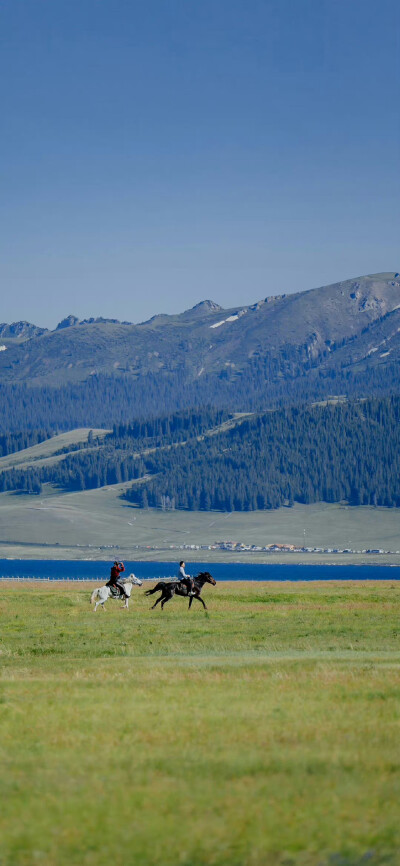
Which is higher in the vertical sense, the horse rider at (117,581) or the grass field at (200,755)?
the grass field at (200,755)

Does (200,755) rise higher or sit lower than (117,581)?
higher

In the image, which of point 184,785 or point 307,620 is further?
point 307,620

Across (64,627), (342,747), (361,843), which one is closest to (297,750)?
(342,747)

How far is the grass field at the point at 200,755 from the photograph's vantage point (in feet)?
41.5

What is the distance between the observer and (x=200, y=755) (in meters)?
16.8

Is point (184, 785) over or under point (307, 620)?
over

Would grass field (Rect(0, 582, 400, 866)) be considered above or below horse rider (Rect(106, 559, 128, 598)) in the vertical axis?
above

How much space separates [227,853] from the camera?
12.3 meters

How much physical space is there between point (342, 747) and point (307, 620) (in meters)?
27.7

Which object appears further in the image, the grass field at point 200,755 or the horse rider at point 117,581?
the horse rider at point 117,581

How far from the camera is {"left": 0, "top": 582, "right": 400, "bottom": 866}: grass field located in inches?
498

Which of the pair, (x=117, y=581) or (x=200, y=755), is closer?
(x=200, y=755)

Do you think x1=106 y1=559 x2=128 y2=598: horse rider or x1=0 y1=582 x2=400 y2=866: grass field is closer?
x1=0 y1=582 x2=400 y2=866: grass field

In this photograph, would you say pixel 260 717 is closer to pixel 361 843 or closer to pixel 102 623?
pixel 361 843
